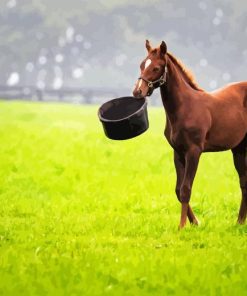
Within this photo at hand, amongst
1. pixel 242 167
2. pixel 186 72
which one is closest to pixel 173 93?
pixel 186 72

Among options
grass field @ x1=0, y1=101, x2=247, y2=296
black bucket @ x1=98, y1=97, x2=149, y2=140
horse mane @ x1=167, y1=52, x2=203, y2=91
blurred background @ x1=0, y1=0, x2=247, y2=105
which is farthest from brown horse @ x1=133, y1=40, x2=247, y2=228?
blurred background @ x1=0, y1=0, x2=247, y2=105

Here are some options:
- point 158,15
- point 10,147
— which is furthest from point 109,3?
point 10,147

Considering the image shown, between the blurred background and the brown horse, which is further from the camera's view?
the blurred background

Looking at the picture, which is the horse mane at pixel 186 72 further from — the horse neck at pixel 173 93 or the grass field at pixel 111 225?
the grass field at pixel 111 225

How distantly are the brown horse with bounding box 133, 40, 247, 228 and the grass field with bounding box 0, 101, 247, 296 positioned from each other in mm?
925

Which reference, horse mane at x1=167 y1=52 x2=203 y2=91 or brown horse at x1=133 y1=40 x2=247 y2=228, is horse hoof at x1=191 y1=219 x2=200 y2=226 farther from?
horse mane at x1=167 y1=52 x2=203 y2=91

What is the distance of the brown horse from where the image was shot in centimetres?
892

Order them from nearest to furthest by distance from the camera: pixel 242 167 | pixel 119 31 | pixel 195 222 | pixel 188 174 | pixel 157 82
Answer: pixel 157 82 < pixel 188 174 < pixel 195 222 < pixel 242 167 < pixel 119 31

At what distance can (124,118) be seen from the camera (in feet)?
30.0

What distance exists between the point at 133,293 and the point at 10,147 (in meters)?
13.2

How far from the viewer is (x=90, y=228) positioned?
32.9ft

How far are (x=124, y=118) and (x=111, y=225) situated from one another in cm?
194

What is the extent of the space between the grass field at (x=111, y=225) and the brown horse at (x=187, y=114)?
0.92 m

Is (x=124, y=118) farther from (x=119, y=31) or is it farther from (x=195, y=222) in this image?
(x=119, y=31)
